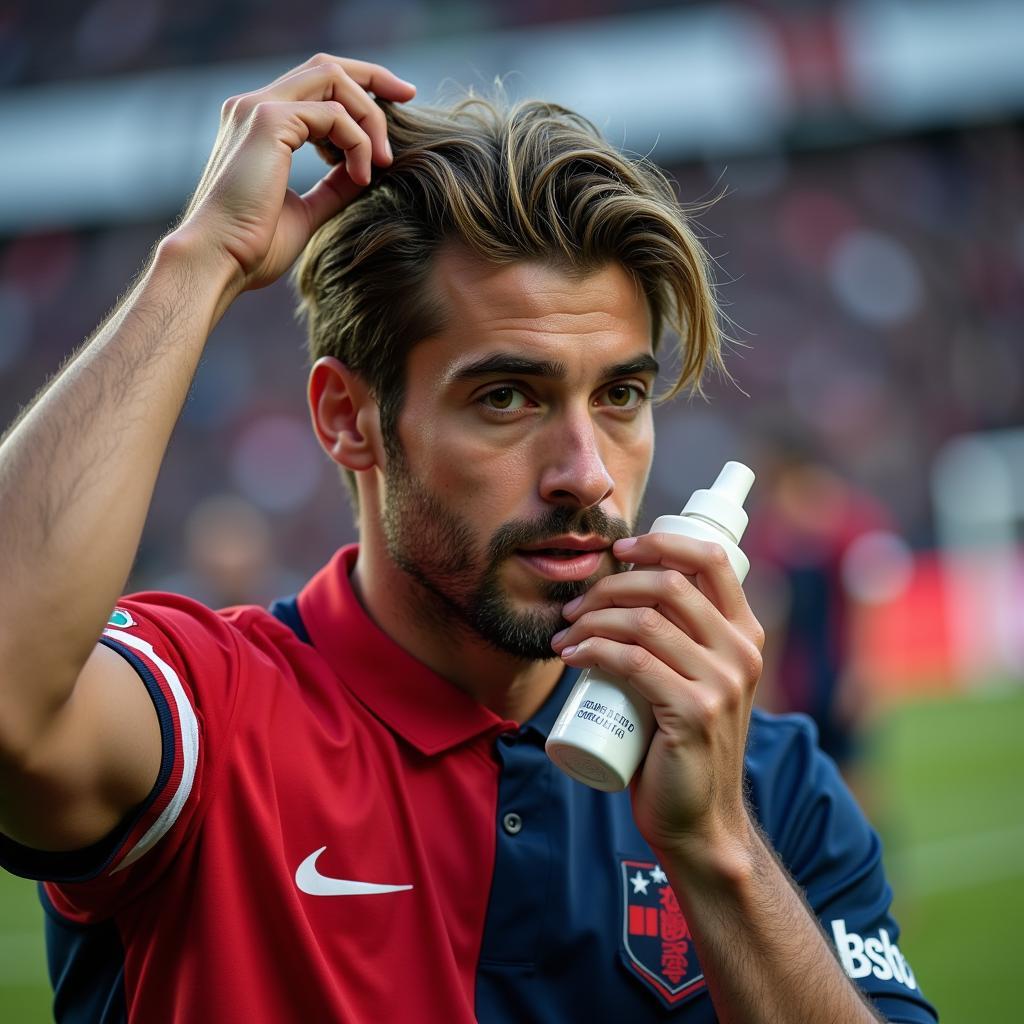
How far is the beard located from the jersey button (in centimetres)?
25

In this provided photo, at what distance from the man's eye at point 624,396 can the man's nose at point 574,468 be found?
0.40ft

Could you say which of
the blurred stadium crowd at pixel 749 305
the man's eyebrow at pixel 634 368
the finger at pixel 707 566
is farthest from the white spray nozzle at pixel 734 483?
the blurred stadium crowd at pixel 749 305

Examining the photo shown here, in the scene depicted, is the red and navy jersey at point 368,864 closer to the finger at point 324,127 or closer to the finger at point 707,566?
the finger at point 707,566

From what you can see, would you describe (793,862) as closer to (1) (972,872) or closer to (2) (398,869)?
(2) (398,869)

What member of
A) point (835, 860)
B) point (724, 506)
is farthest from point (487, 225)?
point (835, 860)

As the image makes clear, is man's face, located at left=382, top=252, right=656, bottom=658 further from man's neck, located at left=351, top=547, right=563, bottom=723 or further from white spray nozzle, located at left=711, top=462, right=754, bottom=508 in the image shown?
white spray nozzle, located at left=711, top=462, right=754, bottom=508

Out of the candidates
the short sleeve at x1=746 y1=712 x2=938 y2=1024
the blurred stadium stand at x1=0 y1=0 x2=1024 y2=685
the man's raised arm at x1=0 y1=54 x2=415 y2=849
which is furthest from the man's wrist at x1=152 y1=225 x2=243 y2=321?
the blurred stadium stand at x1=0 y1=0 x2=1024 y2=685

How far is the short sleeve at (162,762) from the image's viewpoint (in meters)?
1.64

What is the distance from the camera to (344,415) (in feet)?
7.58

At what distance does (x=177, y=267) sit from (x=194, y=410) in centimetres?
1982

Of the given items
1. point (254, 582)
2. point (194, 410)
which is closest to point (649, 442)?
point (254, 582)

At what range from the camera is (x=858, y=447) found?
1966 cm

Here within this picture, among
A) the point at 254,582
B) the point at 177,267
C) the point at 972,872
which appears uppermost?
the point at 254,582

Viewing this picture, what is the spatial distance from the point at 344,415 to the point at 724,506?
0.78 m
